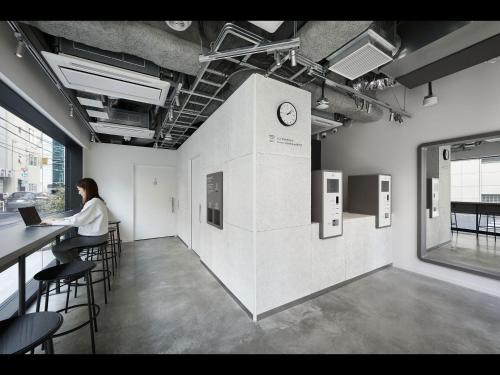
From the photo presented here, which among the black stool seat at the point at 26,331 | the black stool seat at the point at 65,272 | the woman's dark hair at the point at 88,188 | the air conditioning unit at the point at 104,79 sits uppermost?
the air conditioning unit at the point at 104,79

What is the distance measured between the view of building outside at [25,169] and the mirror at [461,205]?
20.0 feet

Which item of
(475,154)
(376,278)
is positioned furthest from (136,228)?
(475,154)

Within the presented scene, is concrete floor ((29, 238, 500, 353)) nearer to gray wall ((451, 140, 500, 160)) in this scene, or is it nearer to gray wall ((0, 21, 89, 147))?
gray wall ((0, 21, 89, 147))

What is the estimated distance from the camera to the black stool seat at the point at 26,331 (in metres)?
0.95

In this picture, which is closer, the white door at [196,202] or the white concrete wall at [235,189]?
the white concrete wall at [235,189]

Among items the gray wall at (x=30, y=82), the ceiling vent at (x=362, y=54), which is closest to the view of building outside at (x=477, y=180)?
the ceiling vent at (x=362, y=54)

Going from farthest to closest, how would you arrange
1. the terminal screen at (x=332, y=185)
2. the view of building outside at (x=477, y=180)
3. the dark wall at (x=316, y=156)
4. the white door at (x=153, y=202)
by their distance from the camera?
the view of building outside at (x=477, y=180) < the white door at (x=153, y=202) < the dark wall at (x=316, y=156) < the terminal screen at (x=332, y=185)

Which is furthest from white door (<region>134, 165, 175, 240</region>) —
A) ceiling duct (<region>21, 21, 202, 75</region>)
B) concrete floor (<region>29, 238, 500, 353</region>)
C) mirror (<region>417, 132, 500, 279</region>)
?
mirror (<region>417, 132, 500, 279</region>)

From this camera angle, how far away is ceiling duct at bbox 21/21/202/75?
1.73 meters

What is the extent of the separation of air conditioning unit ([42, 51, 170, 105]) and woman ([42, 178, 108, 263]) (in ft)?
4.24

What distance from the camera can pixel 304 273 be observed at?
8.82 feet

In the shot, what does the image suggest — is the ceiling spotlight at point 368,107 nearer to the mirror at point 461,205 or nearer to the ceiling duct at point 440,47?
the ceiling duct at point 440,47

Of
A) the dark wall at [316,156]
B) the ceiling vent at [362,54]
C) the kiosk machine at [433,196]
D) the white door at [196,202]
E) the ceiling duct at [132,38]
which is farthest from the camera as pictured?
the dark wall at [316,156]
